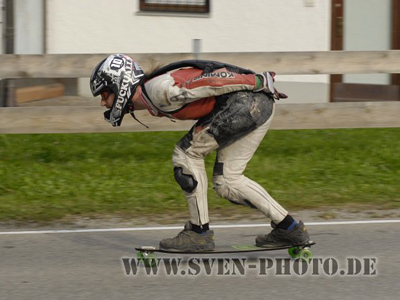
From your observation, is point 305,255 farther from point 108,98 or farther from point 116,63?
point 116,63

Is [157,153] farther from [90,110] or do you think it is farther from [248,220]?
[248,220]

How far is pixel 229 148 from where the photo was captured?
626cm

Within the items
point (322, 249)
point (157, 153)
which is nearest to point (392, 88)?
point (157, 153)

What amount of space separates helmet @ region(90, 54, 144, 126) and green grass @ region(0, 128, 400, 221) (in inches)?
98.6

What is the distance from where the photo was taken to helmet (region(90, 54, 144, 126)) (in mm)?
5980

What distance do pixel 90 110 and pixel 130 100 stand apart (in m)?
4.40

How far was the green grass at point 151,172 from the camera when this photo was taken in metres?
8.74

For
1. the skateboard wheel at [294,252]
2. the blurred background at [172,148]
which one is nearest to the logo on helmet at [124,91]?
the blurred background at [172,148]

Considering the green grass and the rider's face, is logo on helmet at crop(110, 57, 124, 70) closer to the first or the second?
the rider's face

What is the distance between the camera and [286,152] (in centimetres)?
1104

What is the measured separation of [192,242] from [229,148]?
698 millimetres

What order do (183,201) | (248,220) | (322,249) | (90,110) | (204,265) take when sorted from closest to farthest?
1. (204,265)
2. (322,249)
3. (248,220)
4. (183,201)
5. (90,110)

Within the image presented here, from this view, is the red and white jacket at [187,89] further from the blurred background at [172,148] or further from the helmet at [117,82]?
the blurred background at [172,148]


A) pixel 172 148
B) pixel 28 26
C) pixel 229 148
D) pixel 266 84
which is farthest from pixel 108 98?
pixel 28 26
